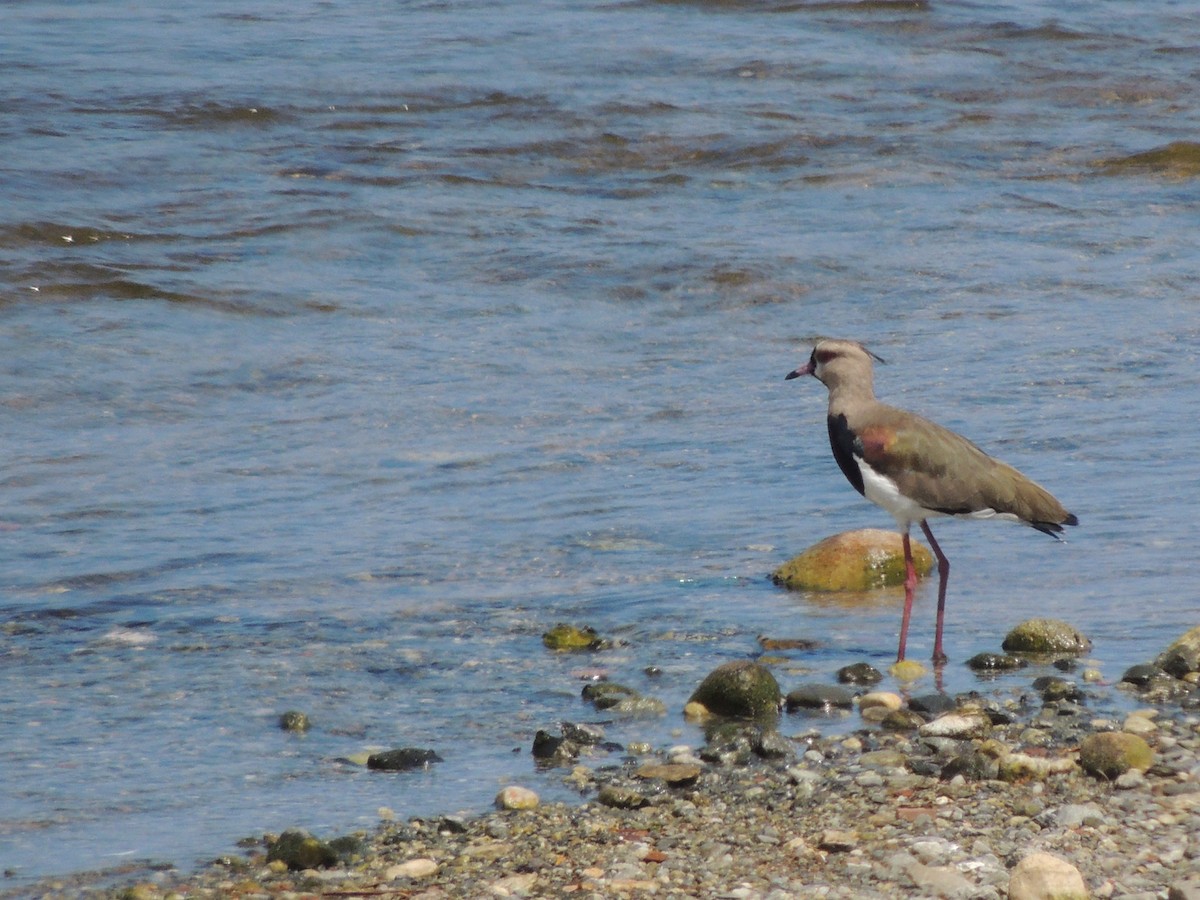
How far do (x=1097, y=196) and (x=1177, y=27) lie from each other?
8561mm

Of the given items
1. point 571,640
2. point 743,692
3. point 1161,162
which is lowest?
point 571,640

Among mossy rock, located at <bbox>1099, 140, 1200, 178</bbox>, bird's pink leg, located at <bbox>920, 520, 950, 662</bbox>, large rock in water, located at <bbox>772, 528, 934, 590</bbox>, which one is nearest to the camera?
bird's pink leg, located at <bbox>920, 520, 950, 662</bbox>

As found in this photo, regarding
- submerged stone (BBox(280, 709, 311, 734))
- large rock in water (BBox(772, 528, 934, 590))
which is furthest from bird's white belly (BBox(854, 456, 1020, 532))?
submerged stone (BBox(280, 709, 311, 734))

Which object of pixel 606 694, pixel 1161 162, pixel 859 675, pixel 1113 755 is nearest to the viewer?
pixel 1113 755

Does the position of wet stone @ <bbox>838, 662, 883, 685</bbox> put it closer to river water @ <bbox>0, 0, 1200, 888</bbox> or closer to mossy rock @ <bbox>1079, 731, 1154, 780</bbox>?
river water @ <bbox>0, 0, 1200, 888</bbox>

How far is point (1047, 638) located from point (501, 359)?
555cm

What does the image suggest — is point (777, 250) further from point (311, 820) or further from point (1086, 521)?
point (311, 820)

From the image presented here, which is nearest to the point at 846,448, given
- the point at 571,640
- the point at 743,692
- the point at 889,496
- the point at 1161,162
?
the point at 889,496

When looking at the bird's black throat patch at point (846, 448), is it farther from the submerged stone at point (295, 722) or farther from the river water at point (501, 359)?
the submerged stone at point (295, 722)

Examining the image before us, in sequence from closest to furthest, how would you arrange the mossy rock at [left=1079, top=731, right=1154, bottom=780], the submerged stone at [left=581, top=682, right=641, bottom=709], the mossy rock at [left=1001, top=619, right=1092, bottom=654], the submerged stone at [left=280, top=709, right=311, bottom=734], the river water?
the mossy rock at [left=1079, top=731, right=1154, bottom=780]
the submerged stone at [left=280, top=709, right=311, bottom=734]
the submerged stone at [left=581, top=682, right=641, bottom=709]
the river water
the mossy rock at [left=1001, top=619, right=1092, bottom=654]

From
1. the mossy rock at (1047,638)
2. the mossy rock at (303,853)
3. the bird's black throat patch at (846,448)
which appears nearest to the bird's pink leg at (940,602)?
the mossy rock at (1047,638)

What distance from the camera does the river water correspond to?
669 cm

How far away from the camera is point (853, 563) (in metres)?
8.01

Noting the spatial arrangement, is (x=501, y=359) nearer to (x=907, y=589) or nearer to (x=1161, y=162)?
(x=907, y=589)
